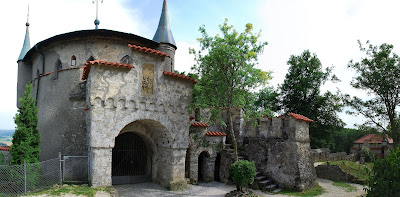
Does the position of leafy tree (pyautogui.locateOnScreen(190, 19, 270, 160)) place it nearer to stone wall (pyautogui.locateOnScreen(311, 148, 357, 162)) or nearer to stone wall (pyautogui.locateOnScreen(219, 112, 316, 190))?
stone wall (pyautogui.locateOnScreen(219, 112, 316, 190))

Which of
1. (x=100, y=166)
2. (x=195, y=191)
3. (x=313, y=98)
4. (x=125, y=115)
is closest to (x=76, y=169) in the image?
(x=100, y=166)

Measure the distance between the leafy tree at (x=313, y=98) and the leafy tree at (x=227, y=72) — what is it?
15.3 m

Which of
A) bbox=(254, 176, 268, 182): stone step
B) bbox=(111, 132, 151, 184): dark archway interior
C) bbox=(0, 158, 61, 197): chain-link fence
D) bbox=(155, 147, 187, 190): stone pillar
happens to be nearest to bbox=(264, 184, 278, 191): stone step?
bbox=(254, 176, 268, 182): stone step

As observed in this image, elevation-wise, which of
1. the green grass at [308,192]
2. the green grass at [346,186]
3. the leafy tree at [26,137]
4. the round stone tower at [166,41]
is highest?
the round stone tower at [166,41]

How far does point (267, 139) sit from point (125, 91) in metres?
8.77

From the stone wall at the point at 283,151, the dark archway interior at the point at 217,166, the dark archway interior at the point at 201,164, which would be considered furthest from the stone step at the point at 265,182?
the dark archway interior at the point at 201,164

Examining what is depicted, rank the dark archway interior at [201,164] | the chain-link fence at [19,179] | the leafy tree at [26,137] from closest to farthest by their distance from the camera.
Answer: the chain-link fence at [19,179] → the leafy tree at [26,137] → the dark archway interior at [201,164]

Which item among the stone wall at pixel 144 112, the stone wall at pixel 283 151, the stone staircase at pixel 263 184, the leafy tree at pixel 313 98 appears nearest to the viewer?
the stone wall at pixel 144 112

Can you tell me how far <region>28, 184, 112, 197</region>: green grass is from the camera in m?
9.51

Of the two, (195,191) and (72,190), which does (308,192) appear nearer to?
(195,191)

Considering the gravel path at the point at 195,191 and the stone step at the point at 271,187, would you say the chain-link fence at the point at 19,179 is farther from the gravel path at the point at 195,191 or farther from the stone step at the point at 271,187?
the stone step at the point at 271,187

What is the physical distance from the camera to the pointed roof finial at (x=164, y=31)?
52.6ft

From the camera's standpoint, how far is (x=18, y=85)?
17984 millimetres

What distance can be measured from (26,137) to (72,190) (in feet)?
9.75
